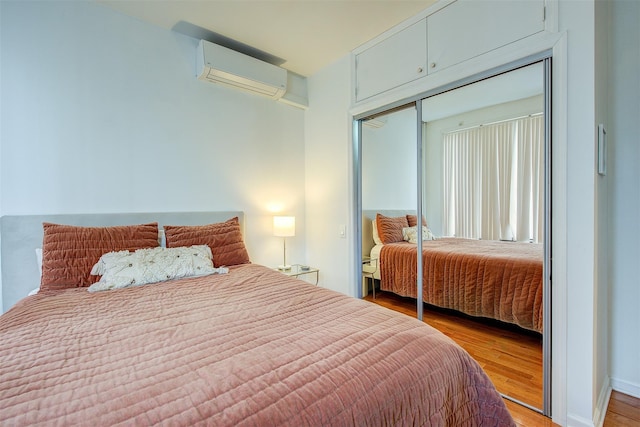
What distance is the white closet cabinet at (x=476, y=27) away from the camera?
5.38 ft

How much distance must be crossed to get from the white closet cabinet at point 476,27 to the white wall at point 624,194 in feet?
2.16

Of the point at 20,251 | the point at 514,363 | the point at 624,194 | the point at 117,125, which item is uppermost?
the point at 117,125

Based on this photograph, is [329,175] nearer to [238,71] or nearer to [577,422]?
[238,71]

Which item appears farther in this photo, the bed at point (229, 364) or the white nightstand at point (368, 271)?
the white nightstand at point (368, 271)

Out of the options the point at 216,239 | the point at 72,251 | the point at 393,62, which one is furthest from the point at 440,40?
the point at 72,251

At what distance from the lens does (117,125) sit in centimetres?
218

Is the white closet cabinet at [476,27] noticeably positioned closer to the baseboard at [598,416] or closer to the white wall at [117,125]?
the white wall at [117,125]

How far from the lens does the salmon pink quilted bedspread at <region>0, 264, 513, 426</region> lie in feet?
2.18

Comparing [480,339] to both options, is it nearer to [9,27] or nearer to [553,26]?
[553,26]

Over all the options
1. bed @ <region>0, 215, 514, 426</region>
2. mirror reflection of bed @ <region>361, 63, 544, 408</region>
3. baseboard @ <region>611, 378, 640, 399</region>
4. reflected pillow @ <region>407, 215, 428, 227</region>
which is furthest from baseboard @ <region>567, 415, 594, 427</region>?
reflected pillow @ <region>407, 215, 428, 227</region>

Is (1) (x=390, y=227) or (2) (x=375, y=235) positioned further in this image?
(2) (x=375, y=235)

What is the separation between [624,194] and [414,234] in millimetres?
1283

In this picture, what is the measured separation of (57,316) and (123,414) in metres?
0.93

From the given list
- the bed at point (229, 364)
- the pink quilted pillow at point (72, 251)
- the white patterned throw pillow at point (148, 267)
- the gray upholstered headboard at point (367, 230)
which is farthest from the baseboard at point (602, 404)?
the pink quilted pillow at point (72, 251)
